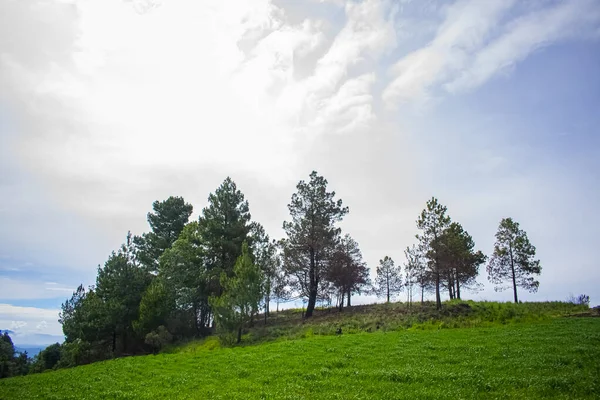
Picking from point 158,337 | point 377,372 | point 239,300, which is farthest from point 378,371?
point 158,337

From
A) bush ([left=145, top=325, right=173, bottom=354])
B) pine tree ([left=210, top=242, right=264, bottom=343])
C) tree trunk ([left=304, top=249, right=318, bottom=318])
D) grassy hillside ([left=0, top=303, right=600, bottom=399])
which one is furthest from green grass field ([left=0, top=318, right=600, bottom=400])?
tree trunk ([left=304, top=249, right=318, bottom=318])

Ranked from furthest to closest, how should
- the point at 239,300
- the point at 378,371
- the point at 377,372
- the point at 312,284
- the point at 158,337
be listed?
the point at 312,284
the point at 158,337
the point at 239,300
the point at 378,371
the point at 377,372

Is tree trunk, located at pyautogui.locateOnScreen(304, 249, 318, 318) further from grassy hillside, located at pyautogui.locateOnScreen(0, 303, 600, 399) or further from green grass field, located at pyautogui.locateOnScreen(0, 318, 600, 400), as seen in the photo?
green grass field, located at pyautogui.locateOnScreen(0, 318, 600, 400)

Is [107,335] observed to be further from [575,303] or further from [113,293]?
[575,303]

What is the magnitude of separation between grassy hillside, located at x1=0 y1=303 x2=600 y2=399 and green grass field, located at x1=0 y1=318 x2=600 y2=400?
0.05 m

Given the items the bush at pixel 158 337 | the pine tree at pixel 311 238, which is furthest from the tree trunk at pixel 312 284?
the bush at pixel 158 337

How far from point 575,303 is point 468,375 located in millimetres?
43071

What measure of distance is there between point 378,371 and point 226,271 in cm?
3510

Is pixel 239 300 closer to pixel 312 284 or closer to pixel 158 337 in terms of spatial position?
pixel 158 337

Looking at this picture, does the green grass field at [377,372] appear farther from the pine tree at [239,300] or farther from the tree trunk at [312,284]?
the tree trunk at [312,284]

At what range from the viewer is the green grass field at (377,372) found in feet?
45.0

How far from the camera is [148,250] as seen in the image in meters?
60.3

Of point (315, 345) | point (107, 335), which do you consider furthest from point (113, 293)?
point (315, 345)

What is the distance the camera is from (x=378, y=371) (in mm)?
16828
